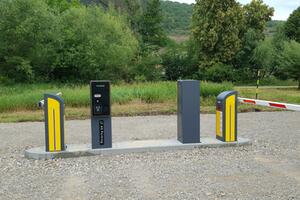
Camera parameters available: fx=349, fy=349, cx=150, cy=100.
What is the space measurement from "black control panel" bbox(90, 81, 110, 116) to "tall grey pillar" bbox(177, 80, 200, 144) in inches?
65.1

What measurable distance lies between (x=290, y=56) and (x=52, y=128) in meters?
31.3

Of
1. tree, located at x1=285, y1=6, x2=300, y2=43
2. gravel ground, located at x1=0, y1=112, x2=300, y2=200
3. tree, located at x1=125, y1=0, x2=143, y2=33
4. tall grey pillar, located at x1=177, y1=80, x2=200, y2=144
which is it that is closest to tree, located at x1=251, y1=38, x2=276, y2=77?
tree, located at x1=285, y1=6, x2=300, y2=43

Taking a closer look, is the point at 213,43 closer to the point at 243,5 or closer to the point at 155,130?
the point at 243,5

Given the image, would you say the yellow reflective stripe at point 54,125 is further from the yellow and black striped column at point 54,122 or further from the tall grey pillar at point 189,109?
the tall grey pillar at point 189,109

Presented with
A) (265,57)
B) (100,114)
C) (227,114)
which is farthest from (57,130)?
(265,57)

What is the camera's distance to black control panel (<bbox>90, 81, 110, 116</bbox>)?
23.2ft

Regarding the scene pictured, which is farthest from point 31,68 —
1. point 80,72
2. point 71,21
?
point 71,21

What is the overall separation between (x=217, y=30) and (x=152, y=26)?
22.5m

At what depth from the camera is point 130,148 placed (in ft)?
24.1

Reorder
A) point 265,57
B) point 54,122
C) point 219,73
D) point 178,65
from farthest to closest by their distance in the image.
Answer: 1. point 178,65
2. point 219,73
3. point 265,57
4. point 54,122

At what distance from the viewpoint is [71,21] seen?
35.4m

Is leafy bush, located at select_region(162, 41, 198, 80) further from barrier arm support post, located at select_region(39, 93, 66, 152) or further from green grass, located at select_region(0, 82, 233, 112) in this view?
barrier arm support post, located at select_region(39, 93, 66, 152)

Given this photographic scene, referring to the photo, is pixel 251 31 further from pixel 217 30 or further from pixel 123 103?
pixel 123 103

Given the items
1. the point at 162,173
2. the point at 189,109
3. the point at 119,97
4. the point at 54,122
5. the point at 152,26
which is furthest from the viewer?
the point at 152,26
